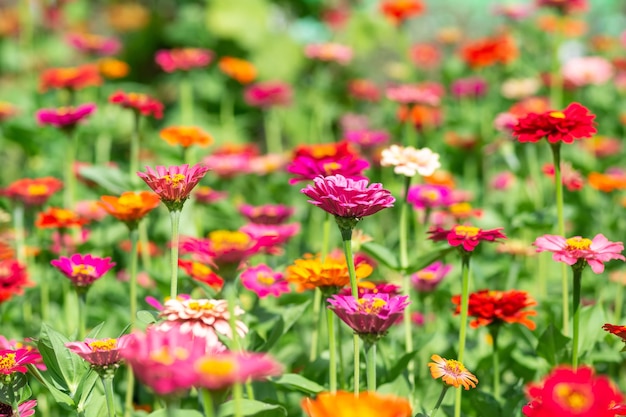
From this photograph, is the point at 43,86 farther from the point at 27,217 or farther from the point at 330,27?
the point at 330,27

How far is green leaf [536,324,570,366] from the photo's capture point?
122cm

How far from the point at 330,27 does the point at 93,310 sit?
251 centimetres

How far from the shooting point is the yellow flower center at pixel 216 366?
66 cm

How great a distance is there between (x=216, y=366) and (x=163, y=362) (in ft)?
0.17

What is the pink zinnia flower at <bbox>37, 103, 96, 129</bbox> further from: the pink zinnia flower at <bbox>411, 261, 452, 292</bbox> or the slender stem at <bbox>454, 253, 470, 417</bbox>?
the slender stem at <bbox>454, 253, 470, 417</bbox>

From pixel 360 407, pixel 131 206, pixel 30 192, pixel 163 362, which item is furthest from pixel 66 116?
pixel 360 407

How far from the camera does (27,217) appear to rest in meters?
1.86

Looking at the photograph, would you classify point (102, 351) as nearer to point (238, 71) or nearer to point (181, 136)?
point (181, 136)

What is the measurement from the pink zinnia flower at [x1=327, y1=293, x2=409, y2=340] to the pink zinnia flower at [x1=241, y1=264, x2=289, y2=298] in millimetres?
350

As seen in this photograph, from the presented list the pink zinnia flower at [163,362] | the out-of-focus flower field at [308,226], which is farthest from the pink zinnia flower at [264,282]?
the pink zinnia flower at [163,362]

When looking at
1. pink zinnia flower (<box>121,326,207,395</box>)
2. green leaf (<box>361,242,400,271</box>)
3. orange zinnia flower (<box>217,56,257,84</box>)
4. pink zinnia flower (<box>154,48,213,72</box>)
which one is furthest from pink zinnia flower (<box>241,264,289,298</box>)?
orange zinnia flower (<box>217,56,257,84</box>)

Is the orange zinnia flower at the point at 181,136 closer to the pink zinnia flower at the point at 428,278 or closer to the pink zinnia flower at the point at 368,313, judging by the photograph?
the pink zinnia flower at the point at 428,278

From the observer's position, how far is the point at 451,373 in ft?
3.26

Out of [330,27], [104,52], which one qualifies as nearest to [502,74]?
[330,27]
